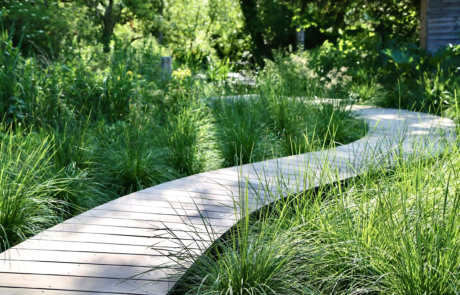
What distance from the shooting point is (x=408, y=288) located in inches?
85.2

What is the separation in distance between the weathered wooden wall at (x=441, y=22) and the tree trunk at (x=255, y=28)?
7.20m

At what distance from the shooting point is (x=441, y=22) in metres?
10.6

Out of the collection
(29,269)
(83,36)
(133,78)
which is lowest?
(29,269)

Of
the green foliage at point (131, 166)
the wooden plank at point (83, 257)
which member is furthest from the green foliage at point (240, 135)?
the wooden plank at point (83, 257)

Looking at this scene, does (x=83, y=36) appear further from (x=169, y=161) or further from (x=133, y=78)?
(x=169, y=161)

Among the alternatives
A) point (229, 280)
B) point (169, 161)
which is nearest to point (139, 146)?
point (169, 161)

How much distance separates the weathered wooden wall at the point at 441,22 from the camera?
10.5 meters

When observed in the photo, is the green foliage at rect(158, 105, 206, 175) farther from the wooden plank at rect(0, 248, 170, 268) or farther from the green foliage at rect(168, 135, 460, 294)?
the green foliage at rect(168, 135, 460, 294)

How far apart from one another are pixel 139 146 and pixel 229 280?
2.56 m

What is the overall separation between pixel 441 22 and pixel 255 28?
777 cm

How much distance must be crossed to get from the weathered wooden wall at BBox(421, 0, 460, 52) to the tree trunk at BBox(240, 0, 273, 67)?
7.20m

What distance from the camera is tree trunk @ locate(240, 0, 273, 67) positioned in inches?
680

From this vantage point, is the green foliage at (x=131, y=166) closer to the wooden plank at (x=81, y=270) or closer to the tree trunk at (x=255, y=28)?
the wooden plank at (x=81, y=270)

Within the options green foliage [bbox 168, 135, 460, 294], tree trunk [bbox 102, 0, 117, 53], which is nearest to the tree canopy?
tree trunk [bbox 102, 0, 117, 53]
